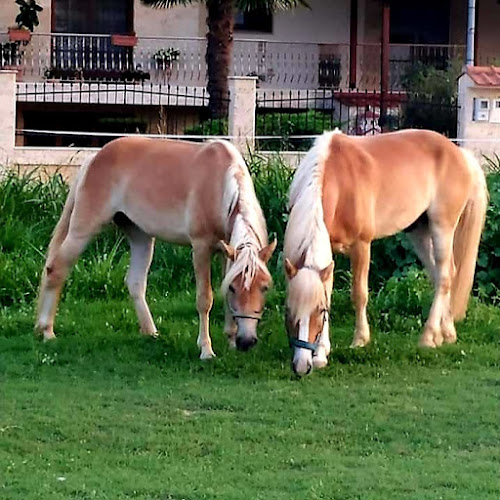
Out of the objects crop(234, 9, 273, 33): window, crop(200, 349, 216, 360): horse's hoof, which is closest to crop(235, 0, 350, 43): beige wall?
crop(234, 9, 273, 33): window

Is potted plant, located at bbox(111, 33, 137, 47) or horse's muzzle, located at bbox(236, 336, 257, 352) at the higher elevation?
potted plant, located at bbox(111, 33, 137, 47)

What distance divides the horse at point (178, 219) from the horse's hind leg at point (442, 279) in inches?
62.0

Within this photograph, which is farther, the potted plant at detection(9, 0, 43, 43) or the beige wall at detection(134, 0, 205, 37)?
the beige wall at detection(134, 0, 205, 37)

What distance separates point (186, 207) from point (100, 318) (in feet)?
5.23

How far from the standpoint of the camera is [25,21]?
23.6 m

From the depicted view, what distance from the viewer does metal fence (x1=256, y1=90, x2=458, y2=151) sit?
15.7 m

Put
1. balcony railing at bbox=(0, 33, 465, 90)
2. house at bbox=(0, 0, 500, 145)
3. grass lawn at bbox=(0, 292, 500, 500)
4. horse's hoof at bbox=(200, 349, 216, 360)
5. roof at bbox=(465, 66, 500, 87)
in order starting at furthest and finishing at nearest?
1. balcony railing at bbox=(0, 33, 465, 90)
2. house at bbox=(0, 0, 500, 145)
3. roof at bbox=(465, 66, 500, 87)
4. horse's hoof at bbox=(200, 349, 216, 360)
5. grass lawn at bbox=(0, 292, 500, 500)

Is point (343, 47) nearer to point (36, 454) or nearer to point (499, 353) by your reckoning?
point (499, 353)

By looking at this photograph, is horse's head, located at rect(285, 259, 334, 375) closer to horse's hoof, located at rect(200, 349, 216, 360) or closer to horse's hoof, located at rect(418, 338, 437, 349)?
horse's hoof, located at rect(200, 349, 216, 360)

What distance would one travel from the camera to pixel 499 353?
8.58 meters

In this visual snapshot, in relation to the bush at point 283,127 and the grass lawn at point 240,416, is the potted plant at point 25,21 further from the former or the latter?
the grass lawn at point 240,416

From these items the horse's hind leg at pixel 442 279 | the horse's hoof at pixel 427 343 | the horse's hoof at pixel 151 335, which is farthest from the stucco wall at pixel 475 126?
the horse's hoof at pixel 151 335

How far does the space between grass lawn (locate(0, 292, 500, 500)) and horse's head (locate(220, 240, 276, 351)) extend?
34cm

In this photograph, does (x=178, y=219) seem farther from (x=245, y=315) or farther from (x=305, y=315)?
(x=305, y=315)
